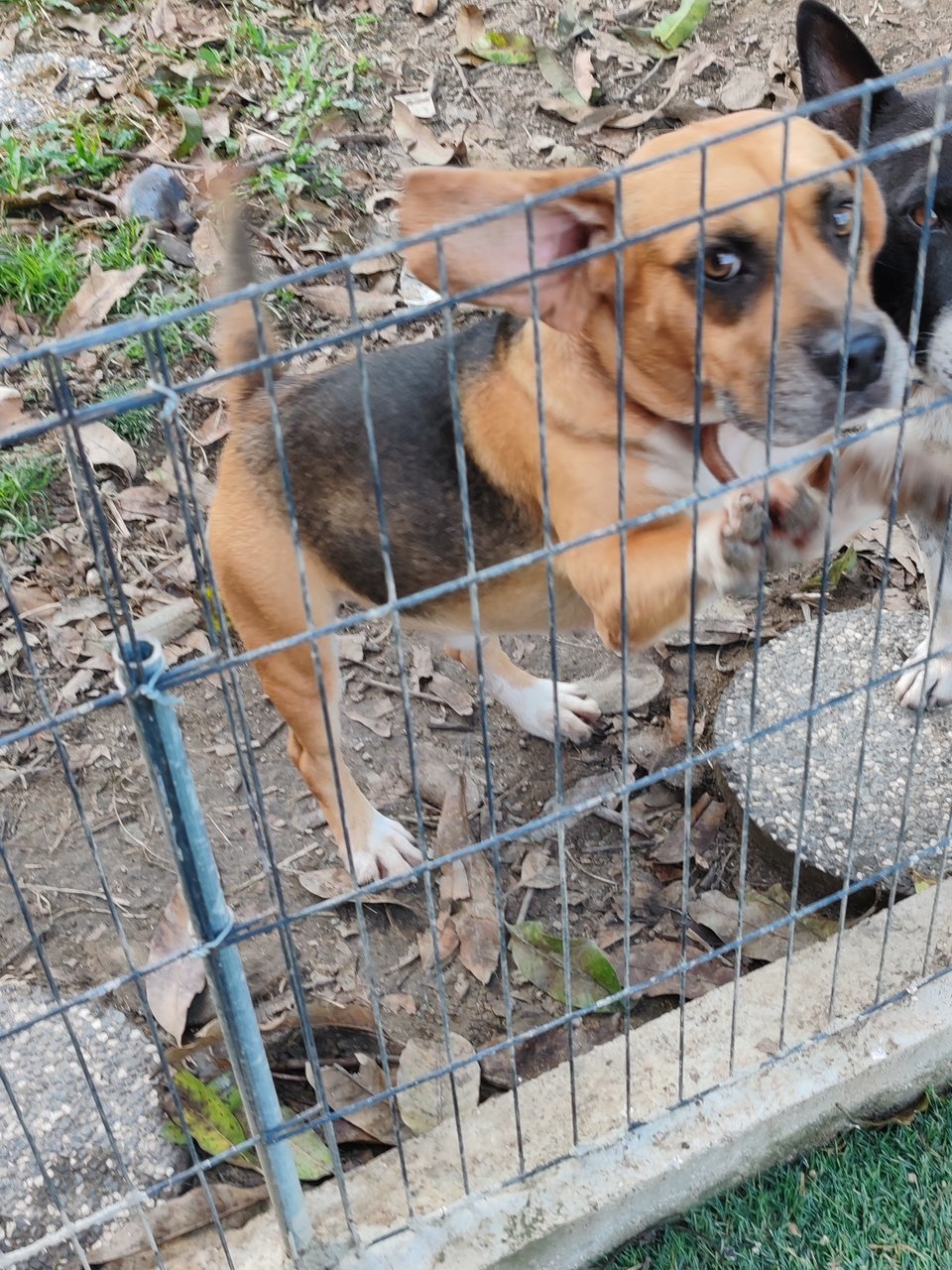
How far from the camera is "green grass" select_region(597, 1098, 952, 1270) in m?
2.92

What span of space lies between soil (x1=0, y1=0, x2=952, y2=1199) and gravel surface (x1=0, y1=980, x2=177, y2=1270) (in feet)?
0.58

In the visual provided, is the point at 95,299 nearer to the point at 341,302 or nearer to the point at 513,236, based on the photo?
the point at 341,302

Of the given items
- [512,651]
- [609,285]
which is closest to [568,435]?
[609,285]

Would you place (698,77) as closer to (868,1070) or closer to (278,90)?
(278,90)

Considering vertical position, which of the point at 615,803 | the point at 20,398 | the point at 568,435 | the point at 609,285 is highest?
the point at 609,285

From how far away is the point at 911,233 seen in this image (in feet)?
11.0

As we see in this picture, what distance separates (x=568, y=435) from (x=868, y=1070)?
1.47 meters

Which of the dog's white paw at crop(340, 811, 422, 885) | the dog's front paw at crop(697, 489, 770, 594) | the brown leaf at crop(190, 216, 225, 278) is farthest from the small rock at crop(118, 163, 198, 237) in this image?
the dog's front paw at crop(697, 489, 770, 594)

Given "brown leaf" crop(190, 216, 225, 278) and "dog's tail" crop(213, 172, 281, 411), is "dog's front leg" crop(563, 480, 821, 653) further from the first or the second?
"brown leaf" crop(190, 216, 225, 278)

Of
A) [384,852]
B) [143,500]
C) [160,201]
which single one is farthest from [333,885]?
[160,201]

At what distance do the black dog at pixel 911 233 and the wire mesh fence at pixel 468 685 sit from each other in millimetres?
31

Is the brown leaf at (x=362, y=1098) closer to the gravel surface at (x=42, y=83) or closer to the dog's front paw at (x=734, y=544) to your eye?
the dog's front paw at (x=734, y=544)

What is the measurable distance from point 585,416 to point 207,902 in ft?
3.71

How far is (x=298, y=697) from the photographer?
340 centimetres
